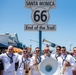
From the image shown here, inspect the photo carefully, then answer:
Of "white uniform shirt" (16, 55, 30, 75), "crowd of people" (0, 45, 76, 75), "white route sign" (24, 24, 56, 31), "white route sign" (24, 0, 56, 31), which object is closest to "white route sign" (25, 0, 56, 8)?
"white route sign" (24, 0, 56, 31)

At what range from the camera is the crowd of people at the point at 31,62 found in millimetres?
9540

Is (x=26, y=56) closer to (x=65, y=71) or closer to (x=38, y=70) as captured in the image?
(x=38, y=70)

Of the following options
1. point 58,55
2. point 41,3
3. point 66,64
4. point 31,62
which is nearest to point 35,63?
point 31,62

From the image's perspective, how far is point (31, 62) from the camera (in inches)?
391

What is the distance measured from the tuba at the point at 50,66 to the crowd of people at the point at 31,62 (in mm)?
169

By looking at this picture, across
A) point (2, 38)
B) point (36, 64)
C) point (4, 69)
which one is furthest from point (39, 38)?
point (2, 38)

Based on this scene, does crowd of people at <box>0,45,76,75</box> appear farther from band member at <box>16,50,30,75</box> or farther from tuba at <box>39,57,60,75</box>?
tuba at <box>39,57,60,75</box>

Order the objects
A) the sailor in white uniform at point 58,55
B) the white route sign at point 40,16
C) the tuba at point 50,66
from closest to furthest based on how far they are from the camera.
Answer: the tuba at point 50,66
the sailor in white uniform at point 58,55
the white route sign at point 40,16

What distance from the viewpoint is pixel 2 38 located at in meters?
44.0

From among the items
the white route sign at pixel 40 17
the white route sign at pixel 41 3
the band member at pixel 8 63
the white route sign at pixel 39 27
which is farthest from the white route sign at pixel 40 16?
the band member at pixel 8 63

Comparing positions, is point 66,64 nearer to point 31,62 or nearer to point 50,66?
point 50,66

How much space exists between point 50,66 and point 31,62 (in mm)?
724

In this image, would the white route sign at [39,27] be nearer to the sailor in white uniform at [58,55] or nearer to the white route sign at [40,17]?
the white route sign at [40,17]

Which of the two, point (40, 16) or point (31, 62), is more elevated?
point (40, 16)
